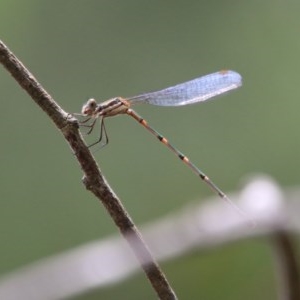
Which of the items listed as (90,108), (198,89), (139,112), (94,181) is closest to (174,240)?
(94,181)

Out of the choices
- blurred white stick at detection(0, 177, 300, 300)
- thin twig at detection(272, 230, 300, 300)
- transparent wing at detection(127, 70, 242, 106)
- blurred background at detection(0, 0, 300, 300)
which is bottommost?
thin twig at detection(272, 230, 300, 300)

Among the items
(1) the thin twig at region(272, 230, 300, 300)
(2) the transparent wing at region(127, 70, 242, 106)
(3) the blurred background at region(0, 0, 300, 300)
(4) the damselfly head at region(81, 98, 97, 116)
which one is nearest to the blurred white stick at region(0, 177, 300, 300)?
(1) the thin twig at region(272, 230, 300, 300)

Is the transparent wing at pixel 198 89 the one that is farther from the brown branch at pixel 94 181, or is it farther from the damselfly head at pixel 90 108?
the brown branch at pixel 94 181

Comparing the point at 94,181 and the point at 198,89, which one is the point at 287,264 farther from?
the point at 198,89

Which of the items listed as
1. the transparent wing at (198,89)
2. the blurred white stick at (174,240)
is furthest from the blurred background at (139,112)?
the blurred white stick at (174,240)

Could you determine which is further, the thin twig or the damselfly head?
the damselfly head

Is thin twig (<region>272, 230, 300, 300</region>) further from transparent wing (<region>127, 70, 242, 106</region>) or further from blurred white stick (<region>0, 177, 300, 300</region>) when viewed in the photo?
transparent wing (<region>127, 70, 242, 106</region>)
